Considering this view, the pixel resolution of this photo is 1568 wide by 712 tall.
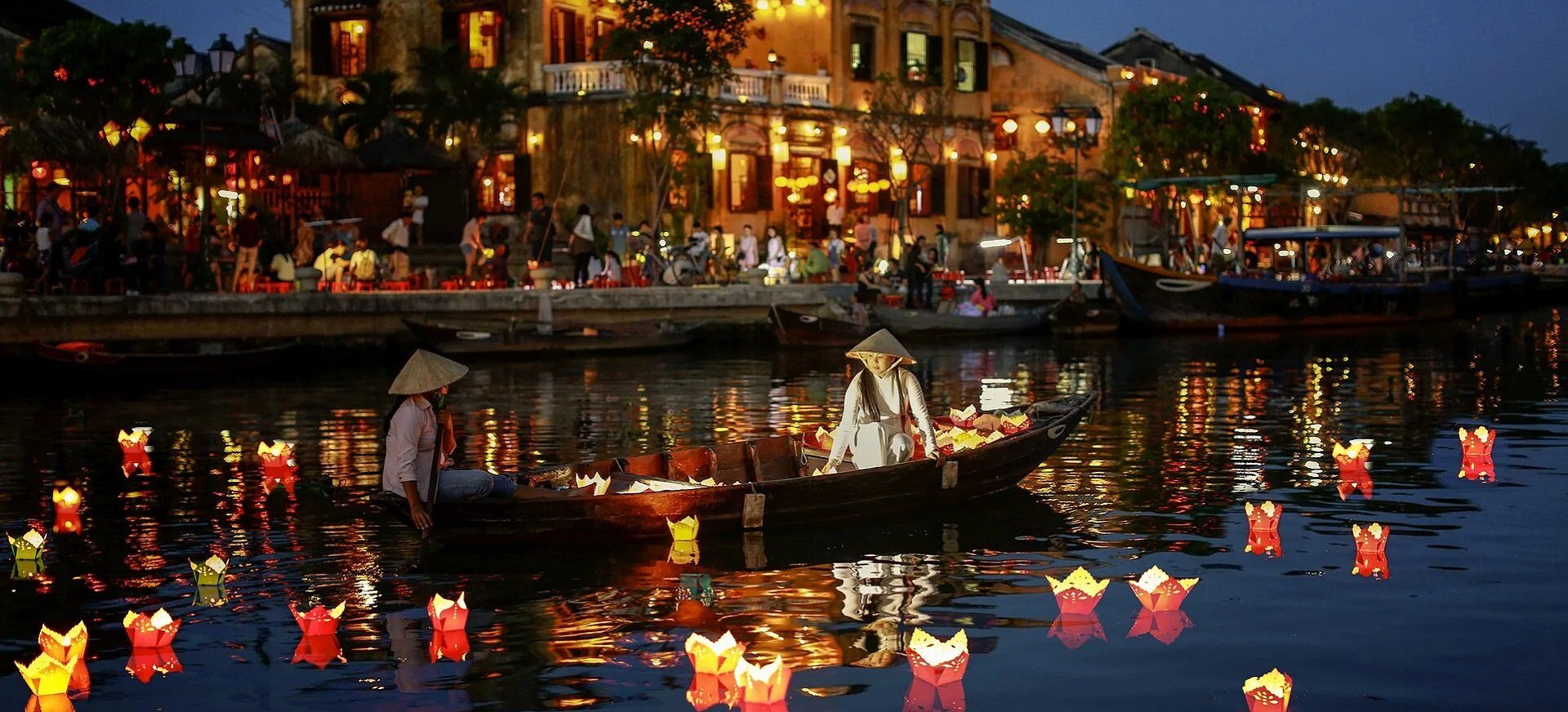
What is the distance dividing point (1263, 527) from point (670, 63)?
1033 inches

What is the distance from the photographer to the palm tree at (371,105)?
1398 inches

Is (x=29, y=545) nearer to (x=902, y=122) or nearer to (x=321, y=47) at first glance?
(x=321, y=47)

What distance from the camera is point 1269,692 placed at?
7125 millimetres

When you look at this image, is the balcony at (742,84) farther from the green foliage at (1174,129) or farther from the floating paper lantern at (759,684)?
the floating paper lantern at (759,684)

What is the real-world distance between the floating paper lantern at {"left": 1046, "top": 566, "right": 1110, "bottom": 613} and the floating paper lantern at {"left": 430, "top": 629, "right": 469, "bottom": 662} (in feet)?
9.49

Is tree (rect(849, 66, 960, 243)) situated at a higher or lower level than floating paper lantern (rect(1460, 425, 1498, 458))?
higher

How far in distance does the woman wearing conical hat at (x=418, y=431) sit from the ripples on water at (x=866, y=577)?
19.3 inches

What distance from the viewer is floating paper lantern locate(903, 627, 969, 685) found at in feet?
24.8

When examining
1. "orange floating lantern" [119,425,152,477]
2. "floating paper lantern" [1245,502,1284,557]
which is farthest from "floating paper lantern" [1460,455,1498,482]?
"orange floating lantern" [119,425,152,477]

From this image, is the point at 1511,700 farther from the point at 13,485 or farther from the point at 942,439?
the point at 13,485

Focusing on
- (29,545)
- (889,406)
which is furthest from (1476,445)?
(29,545)

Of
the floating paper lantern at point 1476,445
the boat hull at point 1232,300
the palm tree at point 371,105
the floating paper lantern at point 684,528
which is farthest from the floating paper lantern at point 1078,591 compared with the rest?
the palm tree at point 371,105

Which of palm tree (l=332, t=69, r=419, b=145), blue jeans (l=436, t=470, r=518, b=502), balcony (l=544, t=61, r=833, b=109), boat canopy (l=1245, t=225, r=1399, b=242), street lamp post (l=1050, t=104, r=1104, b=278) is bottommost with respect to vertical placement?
blue jeans (l=436, t=470, r=518, b=502)

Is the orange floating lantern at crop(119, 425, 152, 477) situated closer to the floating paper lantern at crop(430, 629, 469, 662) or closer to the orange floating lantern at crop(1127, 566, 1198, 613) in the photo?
the floating paper lantern at crop(430, 629, 469, 662)
